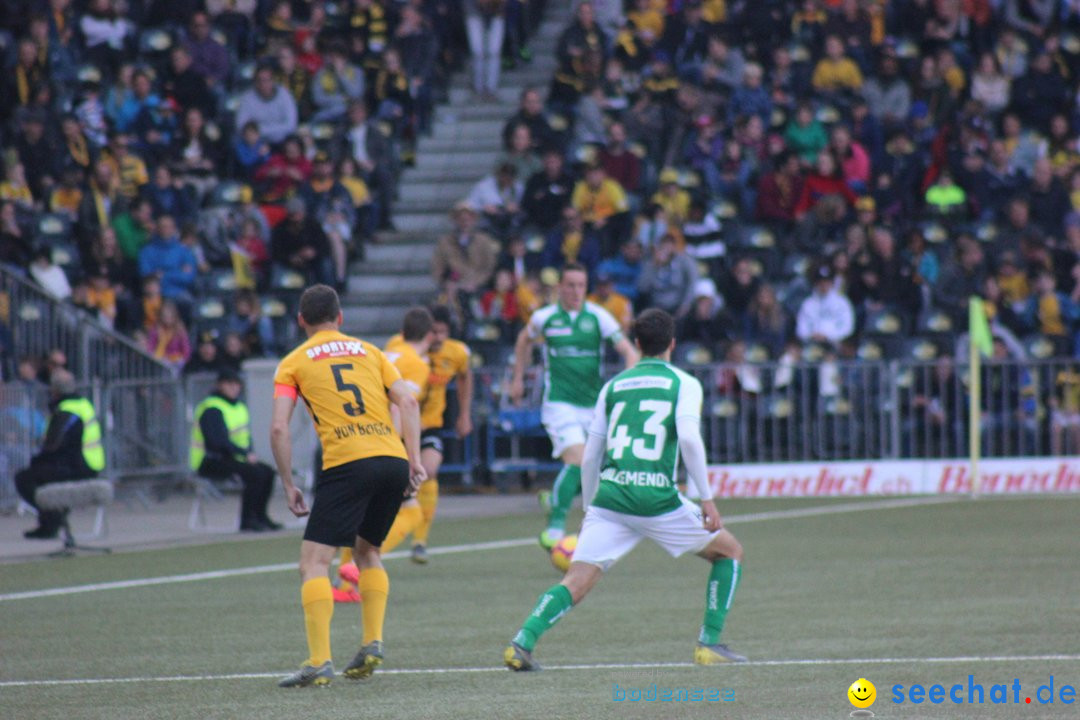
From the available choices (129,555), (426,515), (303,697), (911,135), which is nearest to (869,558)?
(426,515)

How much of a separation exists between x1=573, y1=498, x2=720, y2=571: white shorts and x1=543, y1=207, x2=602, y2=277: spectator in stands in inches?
561

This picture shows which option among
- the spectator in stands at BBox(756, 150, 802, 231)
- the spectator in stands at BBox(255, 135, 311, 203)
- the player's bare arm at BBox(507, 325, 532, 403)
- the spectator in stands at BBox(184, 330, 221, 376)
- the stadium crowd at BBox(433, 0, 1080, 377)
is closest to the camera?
the player's bare arm at BBox(507, 325, 532, 403)

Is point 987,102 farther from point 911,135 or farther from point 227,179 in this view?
point 227,179

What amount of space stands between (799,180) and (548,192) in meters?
3.23

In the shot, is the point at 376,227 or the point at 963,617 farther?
the point at 376,227

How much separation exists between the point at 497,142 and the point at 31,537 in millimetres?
11973

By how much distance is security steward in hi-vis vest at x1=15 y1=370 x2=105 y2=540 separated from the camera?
17984mm

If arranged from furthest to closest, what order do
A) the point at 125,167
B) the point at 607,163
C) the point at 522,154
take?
1. the point at 522,154
2. the point at 125,167
3. the point at 607,163

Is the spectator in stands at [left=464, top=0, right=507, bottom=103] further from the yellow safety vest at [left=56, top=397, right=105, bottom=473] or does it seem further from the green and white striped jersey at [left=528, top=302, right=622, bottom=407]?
the green and white striped jersey at [left=528, top=302, right=622, bottom=407]

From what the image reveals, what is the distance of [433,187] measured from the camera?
28016 mm

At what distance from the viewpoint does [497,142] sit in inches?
1122

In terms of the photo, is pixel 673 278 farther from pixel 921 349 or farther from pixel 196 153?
pixel 196 153

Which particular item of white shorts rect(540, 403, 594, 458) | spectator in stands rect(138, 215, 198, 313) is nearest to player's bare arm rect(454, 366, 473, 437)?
white shorts rect(540, 403, 594, 458)
